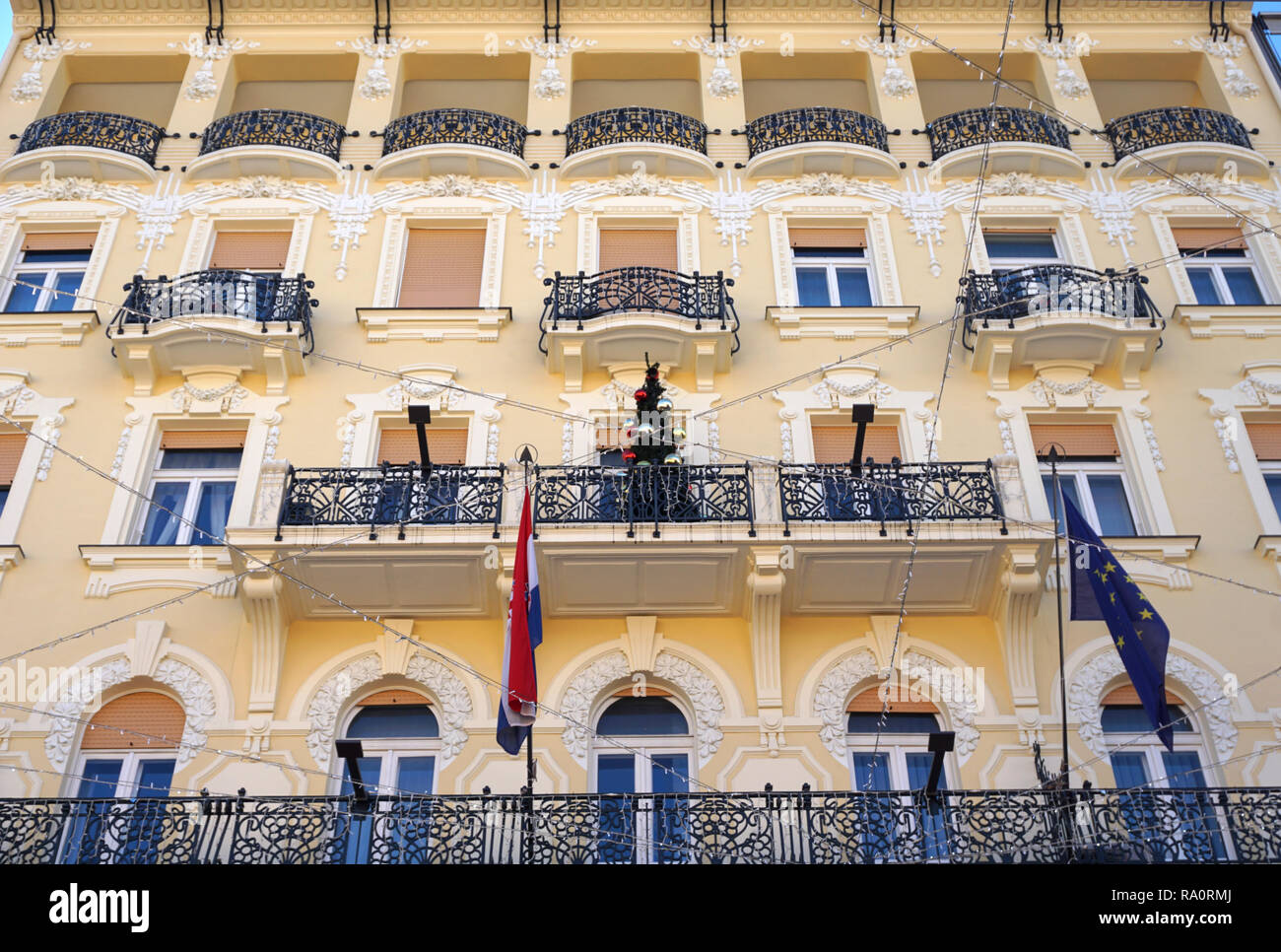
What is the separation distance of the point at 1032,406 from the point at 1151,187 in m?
4.66

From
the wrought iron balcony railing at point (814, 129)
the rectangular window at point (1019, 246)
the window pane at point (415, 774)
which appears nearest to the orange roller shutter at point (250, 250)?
the wrought iron balcony railing at point (814, 129)

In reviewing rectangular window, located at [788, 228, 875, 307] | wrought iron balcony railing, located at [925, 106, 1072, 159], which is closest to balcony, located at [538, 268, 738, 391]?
rectangular window, located at [788, 228, 875, 307]

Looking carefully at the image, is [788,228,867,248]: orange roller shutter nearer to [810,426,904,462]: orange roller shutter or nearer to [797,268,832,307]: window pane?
[797,268,832,307]: window pane

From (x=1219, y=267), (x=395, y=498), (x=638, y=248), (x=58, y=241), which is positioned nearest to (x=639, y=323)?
(x=638, y=248)

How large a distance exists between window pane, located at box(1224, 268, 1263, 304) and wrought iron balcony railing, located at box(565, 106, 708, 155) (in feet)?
22.8

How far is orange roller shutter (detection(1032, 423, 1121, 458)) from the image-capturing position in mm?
15734

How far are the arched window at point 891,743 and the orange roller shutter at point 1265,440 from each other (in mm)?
5216

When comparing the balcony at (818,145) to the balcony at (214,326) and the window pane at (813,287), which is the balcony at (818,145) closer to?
the window pane at (813,287)

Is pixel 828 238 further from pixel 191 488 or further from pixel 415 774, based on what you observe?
pixel 415 774

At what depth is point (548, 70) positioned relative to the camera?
20375mm

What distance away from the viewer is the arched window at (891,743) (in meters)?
13.1

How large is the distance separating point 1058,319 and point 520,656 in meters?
7.81
